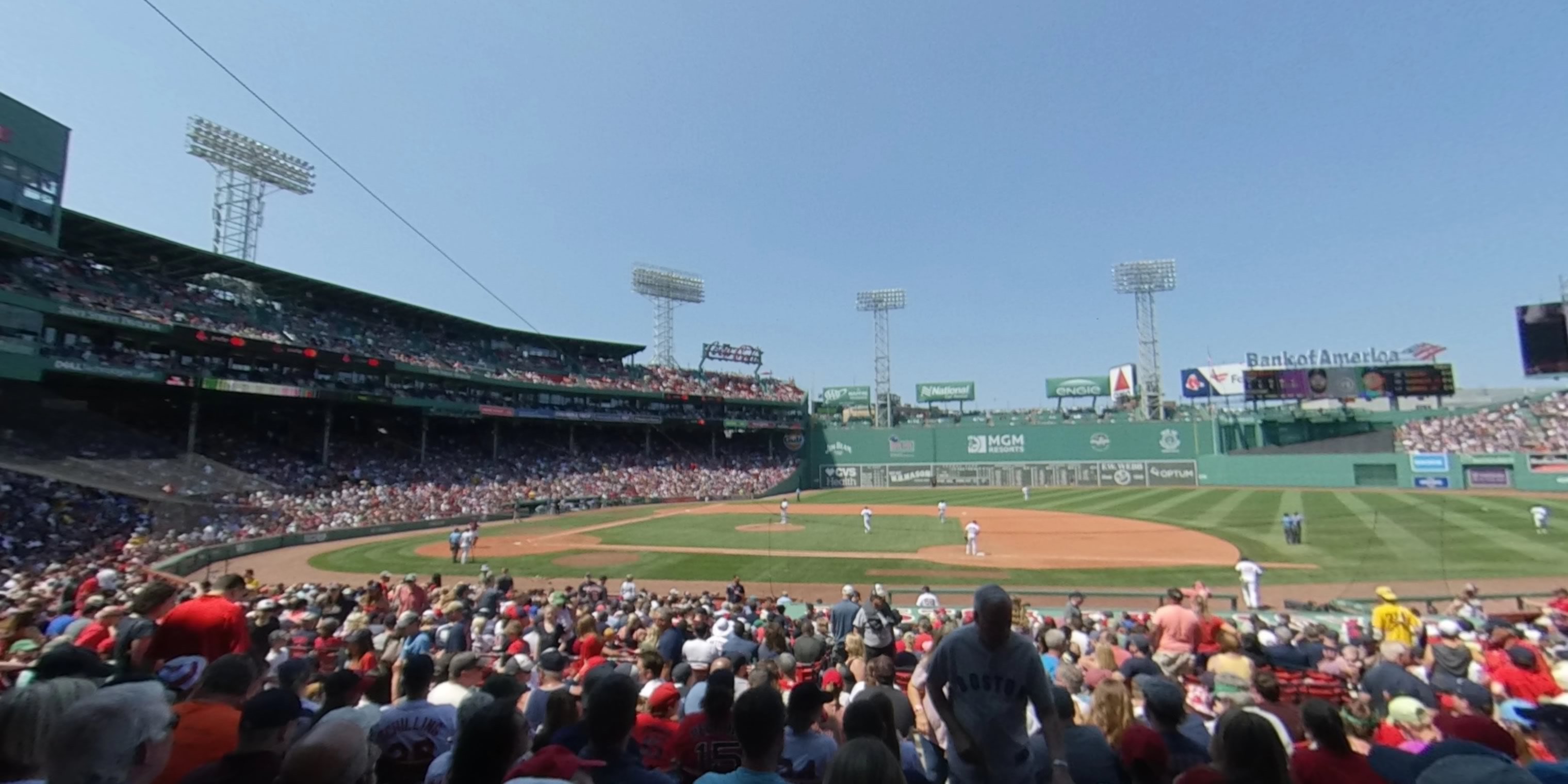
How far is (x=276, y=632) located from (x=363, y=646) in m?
2.27

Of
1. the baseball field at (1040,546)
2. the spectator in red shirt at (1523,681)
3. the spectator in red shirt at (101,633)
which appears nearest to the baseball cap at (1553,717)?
the spectator in red shirt at (1523,681)

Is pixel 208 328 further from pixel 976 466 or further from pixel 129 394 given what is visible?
pixel 976 466

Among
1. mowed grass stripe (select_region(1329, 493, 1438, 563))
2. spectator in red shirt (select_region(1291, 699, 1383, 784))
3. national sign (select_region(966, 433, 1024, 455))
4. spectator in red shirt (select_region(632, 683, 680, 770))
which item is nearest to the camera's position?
spectator in red shirt (select_region(1291, 699, 1383, 784))

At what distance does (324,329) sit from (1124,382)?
73.1 metres

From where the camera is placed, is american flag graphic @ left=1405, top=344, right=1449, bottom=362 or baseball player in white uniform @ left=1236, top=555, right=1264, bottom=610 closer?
baseball player in white uniform @ left=1236, top=555, right=1264, bottom=610

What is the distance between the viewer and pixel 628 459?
5925 cm

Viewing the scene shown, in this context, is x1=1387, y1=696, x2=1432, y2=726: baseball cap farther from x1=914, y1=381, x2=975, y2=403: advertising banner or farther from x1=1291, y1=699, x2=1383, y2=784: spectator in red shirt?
x1=914, y1=381, x2=975, y2=403: advertising banner

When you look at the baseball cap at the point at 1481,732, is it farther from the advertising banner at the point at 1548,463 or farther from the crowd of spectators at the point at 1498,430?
the crowd of spectators at the point at 1498,430

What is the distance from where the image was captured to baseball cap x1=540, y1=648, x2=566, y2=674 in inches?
218

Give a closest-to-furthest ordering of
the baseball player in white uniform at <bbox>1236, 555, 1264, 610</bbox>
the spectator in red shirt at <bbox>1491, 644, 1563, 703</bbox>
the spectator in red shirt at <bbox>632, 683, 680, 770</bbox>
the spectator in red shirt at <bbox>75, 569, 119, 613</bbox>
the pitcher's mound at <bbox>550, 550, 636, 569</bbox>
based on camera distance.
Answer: the spectator in red shirt at <bbox>632, 683, 680, 770</bbox>, the spectator in red shirt at <bbox>1491, 644, 1563, 703</bbox>, the spectator in red shirt at <bbox>75, 569, 119, 613</bbox>, the baseball player in white uniform at <bbox>1236, 555, 1264, 610</bbox>, the pitcher's mound at <bbox>550, 550, 636, 569</bbox>

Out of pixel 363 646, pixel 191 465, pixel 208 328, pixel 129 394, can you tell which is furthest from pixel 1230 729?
pixel 129 394

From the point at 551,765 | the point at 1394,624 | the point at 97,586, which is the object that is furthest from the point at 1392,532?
the point at 97,586

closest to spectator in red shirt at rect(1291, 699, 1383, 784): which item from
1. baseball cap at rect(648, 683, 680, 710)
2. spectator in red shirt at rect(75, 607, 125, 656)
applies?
baseball cap at rect(648, 683, 680, 710)

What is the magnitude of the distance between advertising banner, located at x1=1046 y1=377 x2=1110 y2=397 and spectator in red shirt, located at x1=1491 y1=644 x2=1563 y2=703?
73795 millimetres
